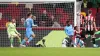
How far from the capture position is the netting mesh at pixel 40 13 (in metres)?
21.7

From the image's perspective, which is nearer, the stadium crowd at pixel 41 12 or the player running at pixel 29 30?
the player running at pixel 29 30

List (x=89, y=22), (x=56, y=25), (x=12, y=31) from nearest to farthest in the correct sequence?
(x=12, y=31)
(x=56, y=25)
(x=89, y=22)

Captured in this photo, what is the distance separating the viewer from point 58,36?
2102 cm

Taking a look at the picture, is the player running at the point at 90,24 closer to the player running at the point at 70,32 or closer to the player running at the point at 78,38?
the player running at the point at 78,38

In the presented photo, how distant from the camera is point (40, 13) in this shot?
72.5ft

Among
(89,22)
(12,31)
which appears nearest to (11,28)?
(12,31)

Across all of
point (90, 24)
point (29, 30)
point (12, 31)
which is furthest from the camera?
point (90, 24)

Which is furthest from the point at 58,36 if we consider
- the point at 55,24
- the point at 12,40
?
the point at 12,40

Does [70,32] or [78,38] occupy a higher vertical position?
[70,32]

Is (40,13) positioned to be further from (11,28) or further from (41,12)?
(11,28)

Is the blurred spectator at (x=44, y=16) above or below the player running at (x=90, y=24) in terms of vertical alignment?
above

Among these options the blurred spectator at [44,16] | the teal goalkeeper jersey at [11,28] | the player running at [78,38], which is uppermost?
the blurred spectator at [44,16]

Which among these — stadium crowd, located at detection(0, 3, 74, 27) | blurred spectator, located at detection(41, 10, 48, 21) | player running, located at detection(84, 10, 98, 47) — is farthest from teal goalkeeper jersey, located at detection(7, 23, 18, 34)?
player running, located at detection(84, 10, 98, 47)

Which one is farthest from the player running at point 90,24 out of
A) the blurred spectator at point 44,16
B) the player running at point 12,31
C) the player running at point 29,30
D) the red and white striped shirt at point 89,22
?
the player running at point 12,31
